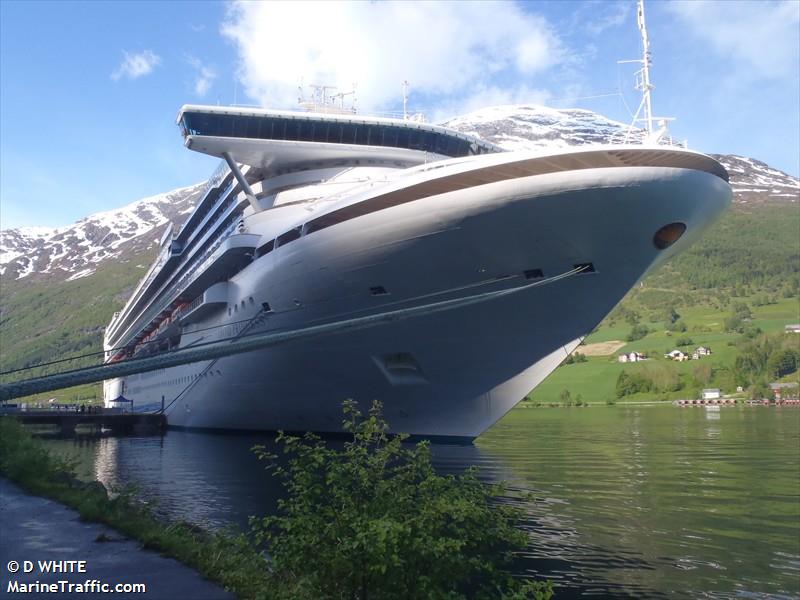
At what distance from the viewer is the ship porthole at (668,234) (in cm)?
1580

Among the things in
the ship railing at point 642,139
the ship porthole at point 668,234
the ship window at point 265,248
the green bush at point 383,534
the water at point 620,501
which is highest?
the ship railing at point 642,139

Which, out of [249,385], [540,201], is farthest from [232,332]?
[540,201]

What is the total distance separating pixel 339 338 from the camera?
18.8 metres

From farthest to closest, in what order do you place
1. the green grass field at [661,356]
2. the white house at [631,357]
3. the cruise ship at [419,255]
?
the white house at [631,357], the green grass field at [661,356], the cruise ship at [419,255]

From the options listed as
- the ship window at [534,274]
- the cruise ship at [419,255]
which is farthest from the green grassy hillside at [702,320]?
the ship window at [534,274]

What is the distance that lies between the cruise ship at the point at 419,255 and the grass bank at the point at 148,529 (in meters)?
3.30

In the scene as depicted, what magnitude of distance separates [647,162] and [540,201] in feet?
8.64

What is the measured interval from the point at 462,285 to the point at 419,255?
1560mm

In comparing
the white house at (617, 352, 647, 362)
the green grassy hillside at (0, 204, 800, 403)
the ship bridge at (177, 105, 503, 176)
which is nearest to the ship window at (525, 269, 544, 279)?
the ship bridge at (177, 105, 503, 176)

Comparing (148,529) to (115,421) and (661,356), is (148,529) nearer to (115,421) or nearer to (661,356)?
(115,421)

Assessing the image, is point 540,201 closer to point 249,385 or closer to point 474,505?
point 474,505

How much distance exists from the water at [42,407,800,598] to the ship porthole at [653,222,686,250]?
640 cm

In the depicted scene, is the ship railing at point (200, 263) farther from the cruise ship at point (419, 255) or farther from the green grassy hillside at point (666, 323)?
the green grassy hillside at point (666, 323)

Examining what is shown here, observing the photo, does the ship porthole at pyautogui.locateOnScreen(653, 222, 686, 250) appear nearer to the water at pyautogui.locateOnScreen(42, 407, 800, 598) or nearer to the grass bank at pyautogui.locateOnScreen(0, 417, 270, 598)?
the water at pyautogui.locateOnScreen(42, 407, 800, 598)
